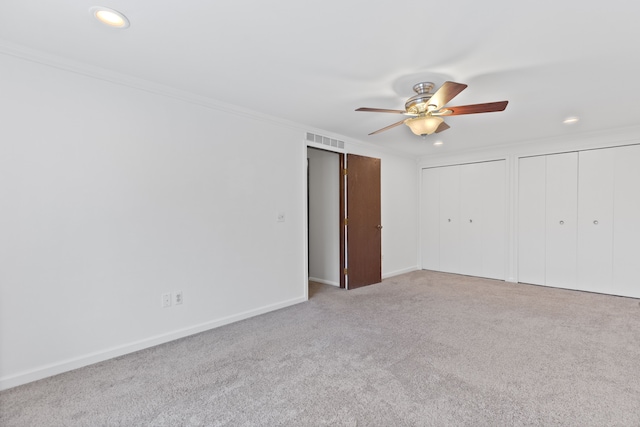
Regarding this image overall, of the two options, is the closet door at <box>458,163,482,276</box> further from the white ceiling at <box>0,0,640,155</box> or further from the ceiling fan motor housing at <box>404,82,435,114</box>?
the ceiling fan motor housing at <box>404,82,435,114</box>

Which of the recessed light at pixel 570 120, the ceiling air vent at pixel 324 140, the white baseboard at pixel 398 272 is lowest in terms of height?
the white baseboard at pixel 398 272

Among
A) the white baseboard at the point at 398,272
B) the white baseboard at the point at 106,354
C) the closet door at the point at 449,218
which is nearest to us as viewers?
the white baseboard at the point at 106,354

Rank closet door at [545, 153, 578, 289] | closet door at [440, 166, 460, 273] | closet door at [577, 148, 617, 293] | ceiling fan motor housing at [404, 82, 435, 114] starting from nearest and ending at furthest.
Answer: ceiling fan motor housing at [404, 82, 435, 114] < closet door at [577, 148, 617, 293] < closet door at [545, 153, 578, 289] < closet door at [440, 166, 460, 273]

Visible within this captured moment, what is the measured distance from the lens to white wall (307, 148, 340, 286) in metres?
4.62

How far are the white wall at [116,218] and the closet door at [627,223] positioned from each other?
14.8ft

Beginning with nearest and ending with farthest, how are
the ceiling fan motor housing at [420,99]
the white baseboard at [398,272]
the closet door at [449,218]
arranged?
the ceiling fan motor housing at [420,99], the white baseboard at [398,272], the closet door at [449,218]

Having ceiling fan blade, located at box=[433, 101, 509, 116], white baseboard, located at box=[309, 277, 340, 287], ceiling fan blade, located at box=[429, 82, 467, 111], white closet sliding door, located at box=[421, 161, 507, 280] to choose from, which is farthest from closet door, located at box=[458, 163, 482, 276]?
ceiling fan blade, located at box=[429, 82, 467, 111]

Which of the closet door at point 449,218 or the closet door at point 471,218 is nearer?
the closet door at point 471,218

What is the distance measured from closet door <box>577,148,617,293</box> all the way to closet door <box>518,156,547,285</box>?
1.42 ft

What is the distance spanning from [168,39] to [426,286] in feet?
14.1

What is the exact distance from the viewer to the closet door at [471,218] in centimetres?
520

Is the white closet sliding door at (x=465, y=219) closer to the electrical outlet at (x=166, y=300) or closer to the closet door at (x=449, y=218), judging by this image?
the closet door at (x=449, y=218)

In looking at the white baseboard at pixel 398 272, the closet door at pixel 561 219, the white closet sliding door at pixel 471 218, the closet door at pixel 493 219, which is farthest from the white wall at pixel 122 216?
the closet door at pixel 561 219

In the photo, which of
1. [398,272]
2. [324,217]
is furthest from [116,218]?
[398,272]
